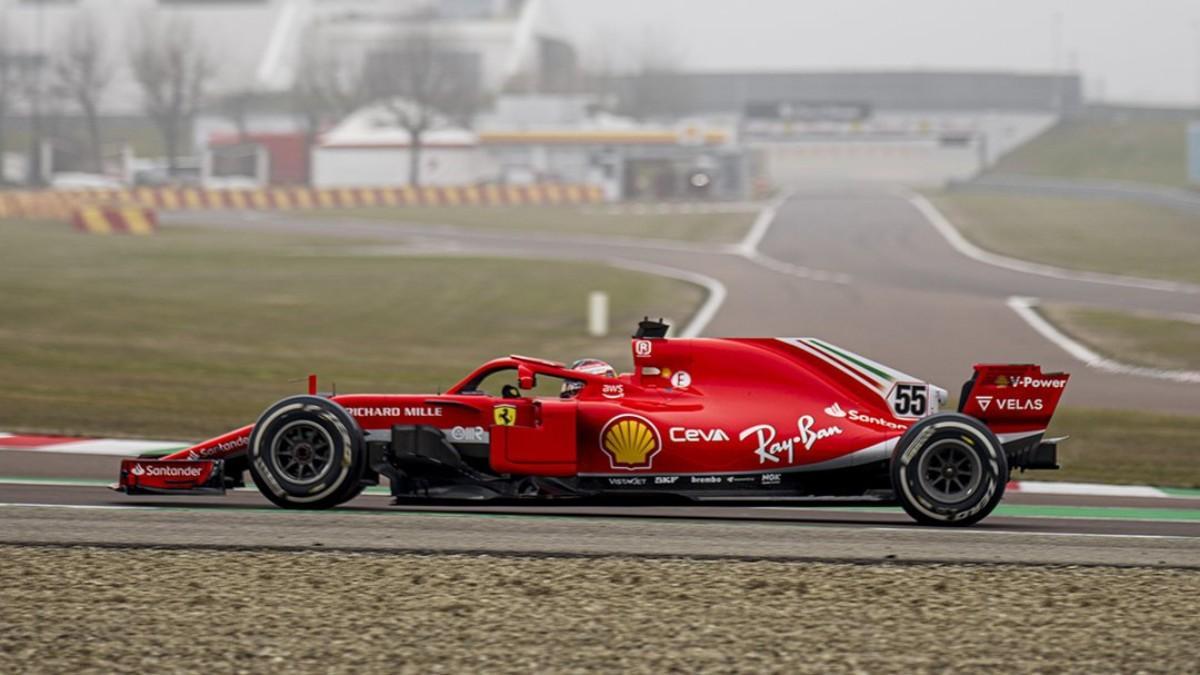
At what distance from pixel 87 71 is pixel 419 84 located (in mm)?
27022

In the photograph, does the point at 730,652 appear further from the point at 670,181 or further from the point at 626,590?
the point at 670,181

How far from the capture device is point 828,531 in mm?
10422

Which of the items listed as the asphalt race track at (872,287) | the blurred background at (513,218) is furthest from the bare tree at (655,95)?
the asphalt race track at (872,287)

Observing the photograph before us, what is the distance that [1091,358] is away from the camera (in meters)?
26.0

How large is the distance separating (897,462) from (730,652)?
10.9ft

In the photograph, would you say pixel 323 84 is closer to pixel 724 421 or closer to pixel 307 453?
pixel 307 453

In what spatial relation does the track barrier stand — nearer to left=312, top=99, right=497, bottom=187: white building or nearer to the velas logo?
left=312, top=99, right=497, bottom=187: white building

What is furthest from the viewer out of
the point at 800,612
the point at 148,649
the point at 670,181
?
the point at 670,181

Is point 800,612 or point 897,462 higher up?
point 897,462

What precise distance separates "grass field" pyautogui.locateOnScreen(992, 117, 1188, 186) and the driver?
87.3 meters

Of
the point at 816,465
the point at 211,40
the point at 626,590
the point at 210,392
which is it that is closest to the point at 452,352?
the point at 210,392

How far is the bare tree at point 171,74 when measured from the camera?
11656 centimetres

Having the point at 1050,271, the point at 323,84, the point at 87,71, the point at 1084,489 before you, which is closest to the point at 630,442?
the point at 1084,489

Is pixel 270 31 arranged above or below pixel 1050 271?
above
